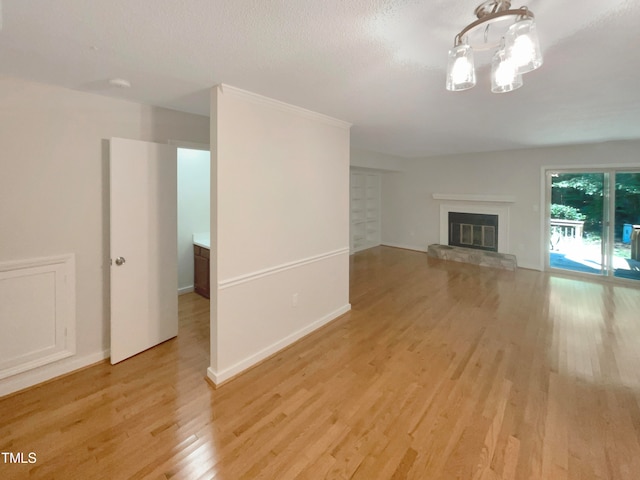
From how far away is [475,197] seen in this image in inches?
252

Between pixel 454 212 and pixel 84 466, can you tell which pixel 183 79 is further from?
pixel 454 212

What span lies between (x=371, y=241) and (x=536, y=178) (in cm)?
385

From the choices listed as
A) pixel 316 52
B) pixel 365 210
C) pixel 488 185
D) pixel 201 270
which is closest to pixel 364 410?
pixel 316 52

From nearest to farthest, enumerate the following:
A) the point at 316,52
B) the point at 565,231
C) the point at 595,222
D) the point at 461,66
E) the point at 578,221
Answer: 1. the point at 461,66
2. the point at 316,52
3. the point at 595,222
4. the point at 578,221
5. the point at 565,231

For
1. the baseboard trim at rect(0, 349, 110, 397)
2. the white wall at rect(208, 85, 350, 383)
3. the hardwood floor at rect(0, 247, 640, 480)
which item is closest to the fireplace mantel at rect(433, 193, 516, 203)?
the hardwood floor at rect(0, 247, 640, 480)

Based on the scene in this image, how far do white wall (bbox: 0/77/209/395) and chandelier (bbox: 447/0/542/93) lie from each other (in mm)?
2614

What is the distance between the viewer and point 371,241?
26.5 ft

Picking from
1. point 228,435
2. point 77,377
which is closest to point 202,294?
point 77,377

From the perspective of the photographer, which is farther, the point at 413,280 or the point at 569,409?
the point at 413,280

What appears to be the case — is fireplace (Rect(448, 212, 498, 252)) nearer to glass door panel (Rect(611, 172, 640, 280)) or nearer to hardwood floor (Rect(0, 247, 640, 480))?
glass door panel (Rect(611, 172, 640, 280))

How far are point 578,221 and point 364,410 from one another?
18.5ft

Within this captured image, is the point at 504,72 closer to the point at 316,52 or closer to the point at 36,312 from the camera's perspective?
the point at 316,52

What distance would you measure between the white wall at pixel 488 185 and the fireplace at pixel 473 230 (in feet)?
1.08

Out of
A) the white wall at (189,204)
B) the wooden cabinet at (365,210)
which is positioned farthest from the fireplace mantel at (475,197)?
the white wall at (189,204)
